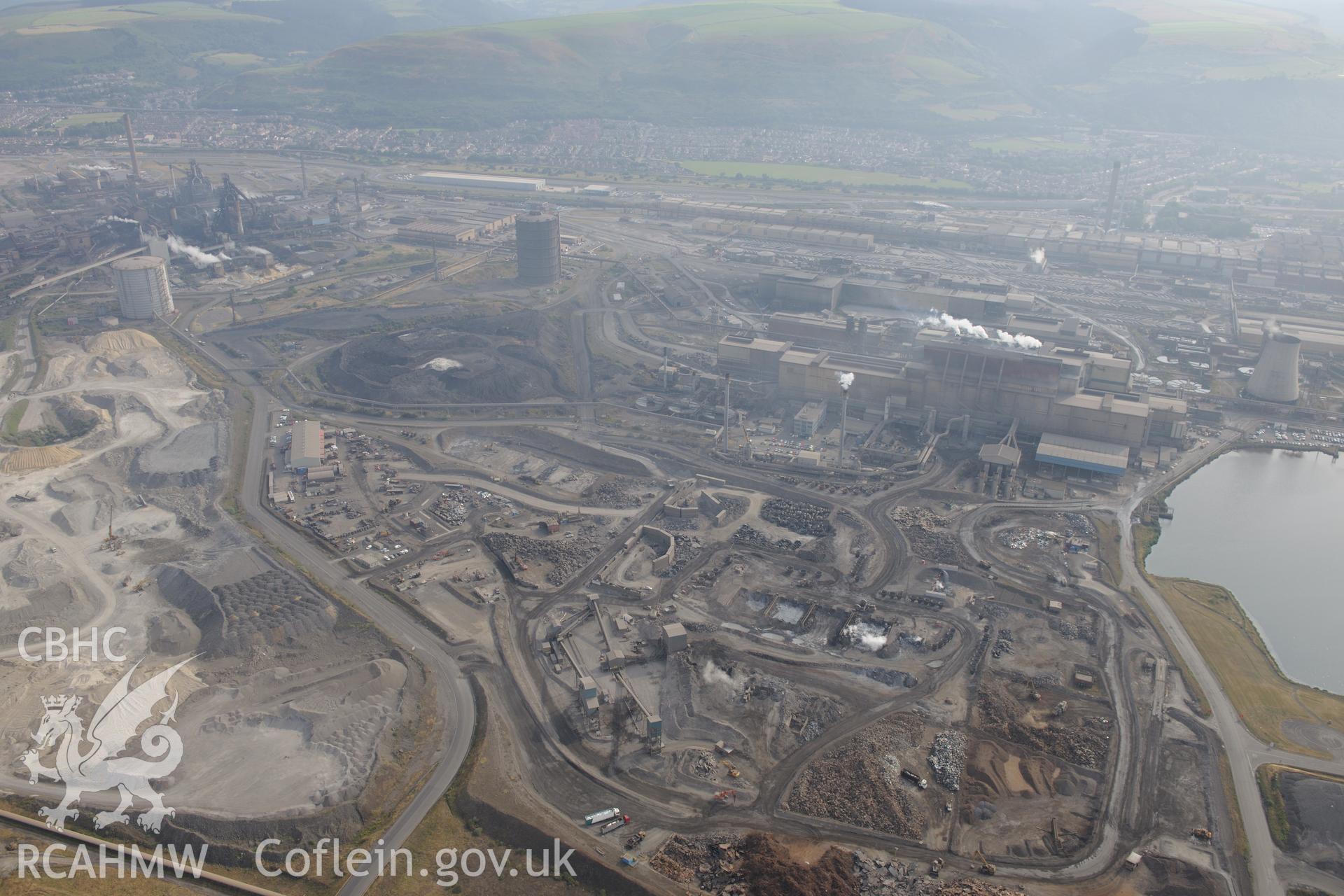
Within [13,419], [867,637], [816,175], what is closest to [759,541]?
[867,637]

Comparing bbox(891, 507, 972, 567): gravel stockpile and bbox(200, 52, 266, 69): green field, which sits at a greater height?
bbox(200, 52, 266, 69): green field

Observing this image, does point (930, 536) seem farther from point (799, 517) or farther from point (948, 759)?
point (948, 759)

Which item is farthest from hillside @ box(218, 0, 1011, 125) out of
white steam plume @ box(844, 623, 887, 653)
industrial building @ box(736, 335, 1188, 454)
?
white steam plume @ box(844, 623, 887, 653)

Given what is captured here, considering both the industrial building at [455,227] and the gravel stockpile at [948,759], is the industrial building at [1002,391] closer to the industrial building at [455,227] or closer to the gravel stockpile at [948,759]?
the gravel stockpile at [948,759]

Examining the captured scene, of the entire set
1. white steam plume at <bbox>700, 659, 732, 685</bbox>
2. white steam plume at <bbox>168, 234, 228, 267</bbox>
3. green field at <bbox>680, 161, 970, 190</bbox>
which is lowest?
white steam plume at <bbox>700, 659, 732, 685</bbox>

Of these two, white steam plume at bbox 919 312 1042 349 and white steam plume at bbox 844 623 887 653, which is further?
white steam plume at bbox 919 312 1042 349

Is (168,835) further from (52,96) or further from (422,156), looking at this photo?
(52,96)

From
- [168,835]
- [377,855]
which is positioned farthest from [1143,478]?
[168,835]

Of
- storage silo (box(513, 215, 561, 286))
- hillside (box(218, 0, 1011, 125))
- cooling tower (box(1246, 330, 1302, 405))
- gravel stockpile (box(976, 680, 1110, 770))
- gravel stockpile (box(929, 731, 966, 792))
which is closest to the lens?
gravel stockpile (box(929, 731, 966, 792))

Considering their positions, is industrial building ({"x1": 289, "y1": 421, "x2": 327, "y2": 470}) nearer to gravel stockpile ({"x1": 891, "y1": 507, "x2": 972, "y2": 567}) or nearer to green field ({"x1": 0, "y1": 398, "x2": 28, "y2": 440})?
green field ({"x1": 0, "y1": 398, "x2": 28, "y2": 440})
